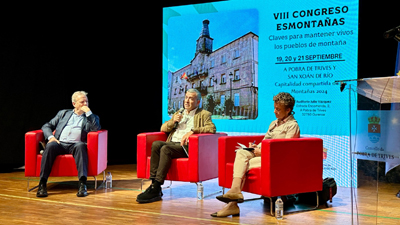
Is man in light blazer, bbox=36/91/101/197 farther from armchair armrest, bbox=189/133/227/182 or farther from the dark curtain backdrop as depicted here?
the dark curtain backdrop

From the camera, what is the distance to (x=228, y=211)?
3.66 meters

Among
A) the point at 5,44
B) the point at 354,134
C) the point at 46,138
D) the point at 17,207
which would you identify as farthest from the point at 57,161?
the point at 354,134

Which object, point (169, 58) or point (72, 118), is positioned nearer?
point (72, 118)

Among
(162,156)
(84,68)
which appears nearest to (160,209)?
(162,156)

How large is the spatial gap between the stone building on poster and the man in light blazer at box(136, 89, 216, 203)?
42.0 inches

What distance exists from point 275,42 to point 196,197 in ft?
7.27

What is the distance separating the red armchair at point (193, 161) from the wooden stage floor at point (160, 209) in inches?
9.2

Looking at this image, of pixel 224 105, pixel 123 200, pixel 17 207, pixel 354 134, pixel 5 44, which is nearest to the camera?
pixel 354 134

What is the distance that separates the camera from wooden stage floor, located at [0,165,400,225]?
324cm

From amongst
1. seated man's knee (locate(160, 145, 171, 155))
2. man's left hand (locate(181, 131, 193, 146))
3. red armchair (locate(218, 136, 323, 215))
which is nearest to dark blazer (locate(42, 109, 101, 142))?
seated man's knee (locate(160, 145, 171, 155))

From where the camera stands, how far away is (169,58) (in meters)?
6.25

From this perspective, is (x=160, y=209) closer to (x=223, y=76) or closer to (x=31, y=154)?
(x=31, y=154)

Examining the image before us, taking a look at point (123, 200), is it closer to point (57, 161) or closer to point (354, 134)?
point (57, 161)

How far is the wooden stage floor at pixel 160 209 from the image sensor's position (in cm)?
324
